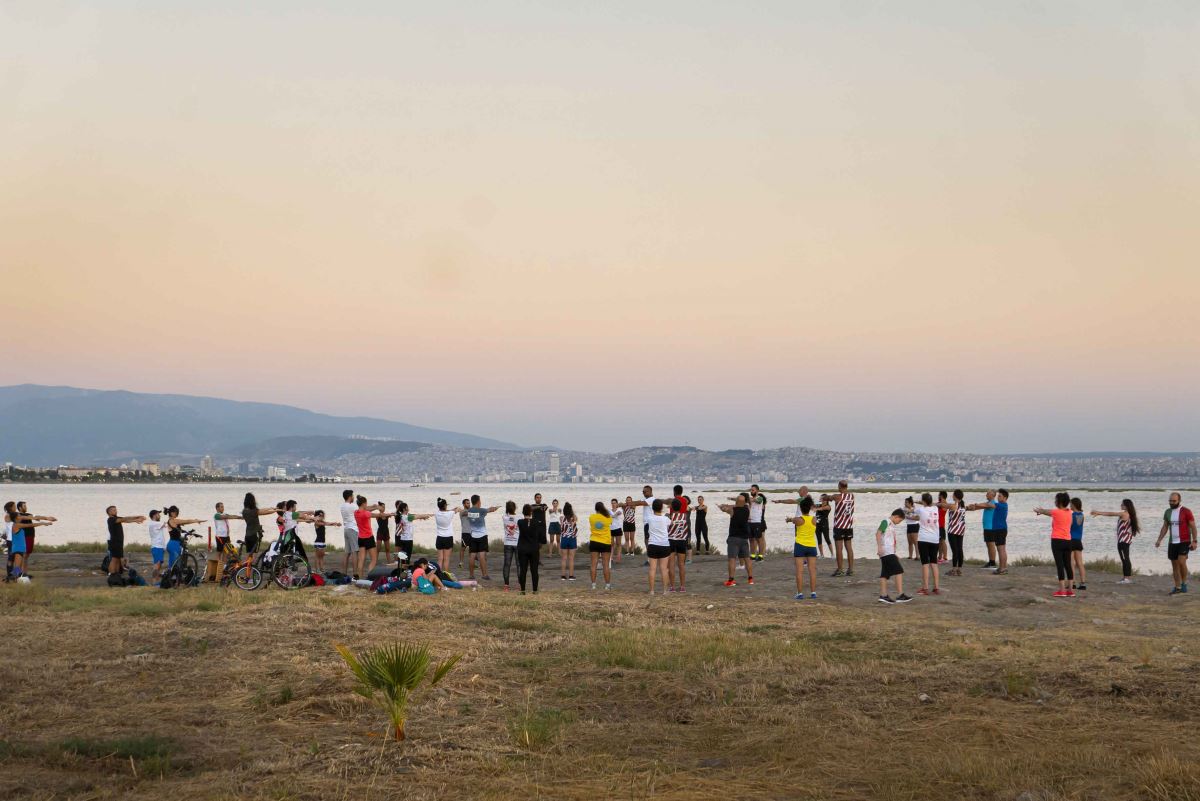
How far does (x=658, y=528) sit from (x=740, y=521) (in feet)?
7.29

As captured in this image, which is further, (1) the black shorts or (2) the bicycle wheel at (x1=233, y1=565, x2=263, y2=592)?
(2) the bicycle wheel at (x1=233, y1=565, x2=263, y2=592)

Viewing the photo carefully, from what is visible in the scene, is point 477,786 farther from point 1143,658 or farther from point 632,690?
point 1143,658

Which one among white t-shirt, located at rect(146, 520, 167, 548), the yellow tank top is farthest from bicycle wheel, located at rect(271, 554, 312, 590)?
the yellow tank top

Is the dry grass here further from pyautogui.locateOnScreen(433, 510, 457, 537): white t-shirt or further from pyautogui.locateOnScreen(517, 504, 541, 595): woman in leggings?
pyautogui.locateOnScreen(433, 510, 457, 537): white t-shirt

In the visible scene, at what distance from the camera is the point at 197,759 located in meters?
8.62

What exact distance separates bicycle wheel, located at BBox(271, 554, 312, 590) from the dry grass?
4.86 m

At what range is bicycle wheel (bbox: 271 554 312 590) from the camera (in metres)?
21.7

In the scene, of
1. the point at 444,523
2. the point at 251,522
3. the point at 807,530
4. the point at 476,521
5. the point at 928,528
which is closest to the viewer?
the point at 807,530

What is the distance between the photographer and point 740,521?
22.2 m

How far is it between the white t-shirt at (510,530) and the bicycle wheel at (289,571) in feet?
14.7

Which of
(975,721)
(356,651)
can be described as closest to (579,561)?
(356,651)

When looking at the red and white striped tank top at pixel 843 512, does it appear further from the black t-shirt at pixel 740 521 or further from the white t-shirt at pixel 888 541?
the white t-shirt at pixel 888 541

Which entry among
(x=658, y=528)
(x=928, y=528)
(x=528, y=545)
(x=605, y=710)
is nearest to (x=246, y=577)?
(x=528, y=545)

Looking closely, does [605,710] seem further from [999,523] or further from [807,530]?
[999,523]
